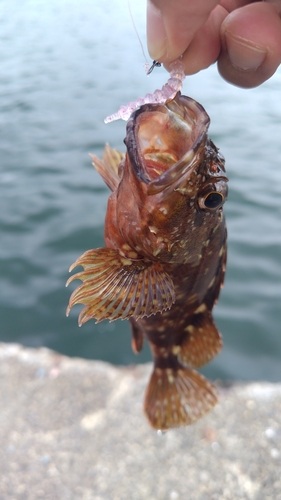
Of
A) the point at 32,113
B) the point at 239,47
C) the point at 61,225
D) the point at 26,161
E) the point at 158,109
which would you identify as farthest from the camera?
the point at 32,113

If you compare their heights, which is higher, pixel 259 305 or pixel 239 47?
pixel 239 47

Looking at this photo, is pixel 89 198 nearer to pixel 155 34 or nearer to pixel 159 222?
pixel 155 34

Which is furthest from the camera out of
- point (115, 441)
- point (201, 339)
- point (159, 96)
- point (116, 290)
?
point (115, 441)

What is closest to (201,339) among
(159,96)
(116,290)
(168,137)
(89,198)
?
(116,290)

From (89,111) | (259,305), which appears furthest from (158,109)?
(89,111)

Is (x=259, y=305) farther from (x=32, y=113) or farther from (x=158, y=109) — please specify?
(x=32, y=113)

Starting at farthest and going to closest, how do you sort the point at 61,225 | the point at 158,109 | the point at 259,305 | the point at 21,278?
the point at 61,225 → the point at 21,278 → the point at 259,305 → the point at 158,109
